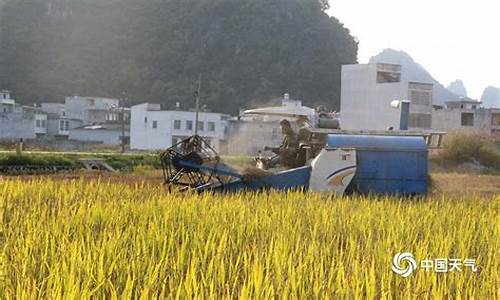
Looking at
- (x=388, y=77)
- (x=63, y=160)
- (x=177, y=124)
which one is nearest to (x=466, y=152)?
(x=388, y=77)

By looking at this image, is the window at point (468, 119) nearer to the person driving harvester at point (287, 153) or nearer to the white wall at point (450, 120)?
the white wall at point (450, 120)

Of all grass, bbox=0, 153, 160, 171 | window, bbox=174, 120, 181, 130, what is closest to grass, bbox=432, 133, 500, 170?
grass, bbox=0, 153, 160, 171

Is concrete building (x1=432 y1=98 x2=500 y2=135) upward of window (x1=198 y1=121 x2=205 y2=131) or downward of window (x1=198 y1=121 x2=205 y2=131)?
upward

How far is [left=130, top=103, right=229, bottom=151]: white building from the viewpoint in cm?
5347

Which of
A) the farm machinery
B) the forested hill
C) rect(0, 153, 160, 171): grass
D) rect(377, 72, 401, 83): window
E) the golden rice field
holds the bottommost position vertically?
rect(0, 153, 160, 171): grass

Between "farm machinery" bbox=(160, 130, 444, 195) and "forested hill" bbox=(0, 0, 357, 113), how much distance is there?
53703mm

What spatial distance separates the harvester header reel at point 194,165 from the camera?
11.9 m

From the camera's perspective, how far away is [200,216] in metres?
7.93

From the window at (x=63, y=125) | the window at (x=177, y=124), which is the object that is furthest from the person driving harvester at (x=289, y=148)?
the window at (x=63, y=125)

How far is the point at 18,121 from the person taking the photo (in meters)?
55.9

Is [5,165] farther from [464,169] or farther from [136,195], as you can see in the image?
[464,169]

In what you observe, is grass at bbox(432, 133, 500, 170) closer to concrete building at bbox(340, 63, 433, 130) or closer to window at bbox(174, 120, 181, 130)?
concrete building at bbox(340, 63, 433, 130)

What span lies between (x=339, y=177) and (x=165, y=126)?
4283 cm

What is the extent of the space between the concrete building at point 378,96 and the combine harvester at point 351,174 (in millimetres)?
33867
